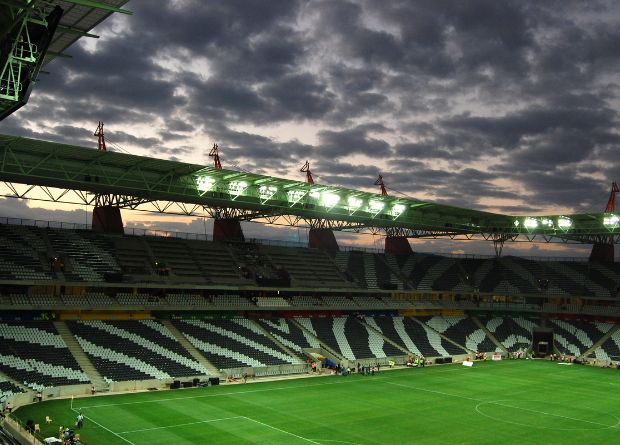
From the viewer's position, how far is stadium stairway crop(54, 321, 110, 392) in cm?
4950

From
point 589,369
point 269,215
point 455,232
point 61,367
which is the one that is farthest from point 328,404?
point 455,232

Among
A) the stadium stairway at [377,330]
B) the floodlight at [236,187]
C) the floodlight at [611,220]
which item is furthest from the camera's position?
the floodlight at [611,220]

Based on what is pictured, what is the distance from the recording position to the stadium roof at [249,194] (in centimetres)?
5269

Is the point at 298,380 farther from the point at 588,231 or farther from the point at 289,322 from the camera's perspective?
the point at 588,231

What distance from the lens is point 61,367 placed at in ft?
162

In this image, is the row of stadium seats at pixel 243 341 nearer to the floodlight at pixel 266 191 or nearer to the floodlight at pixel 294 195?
the floodlight at pixel 294 195

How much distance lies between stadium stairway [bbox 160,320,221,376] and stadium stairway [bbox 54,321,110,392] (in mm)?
9802

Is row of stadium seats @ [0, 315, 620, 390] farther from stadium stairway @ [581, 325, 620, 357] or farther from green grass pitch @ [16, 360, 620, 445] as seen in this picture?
green grass pitch @ [16, 360, 620, 445]

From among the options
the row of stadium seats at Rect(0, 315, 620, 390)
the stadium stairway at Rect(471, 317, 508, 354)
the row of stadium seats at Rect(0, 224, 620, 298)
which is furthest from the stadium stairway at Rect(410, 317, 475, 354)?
the stadium stairway at Rect(471, 317, 508, 354)

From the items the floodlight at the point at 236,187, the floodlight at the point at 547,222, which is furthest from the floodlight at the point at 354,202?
the floodlight at the point at 547,222

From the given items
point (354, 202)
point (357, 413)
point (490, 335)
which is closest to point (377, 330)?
point (354, 202)

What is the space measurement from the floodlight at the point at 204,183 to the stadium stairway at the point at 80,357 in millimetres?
17703

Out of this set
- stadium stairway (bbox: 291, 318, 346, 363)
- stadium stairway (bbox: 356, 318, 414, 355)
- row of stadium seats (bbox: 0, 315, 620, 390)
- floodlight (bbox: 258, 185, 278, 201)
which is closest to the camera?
row of stadium seats (bbox: 0, 315, 620, 390)

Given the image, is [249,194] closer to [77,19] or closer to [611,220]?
[77,19]
